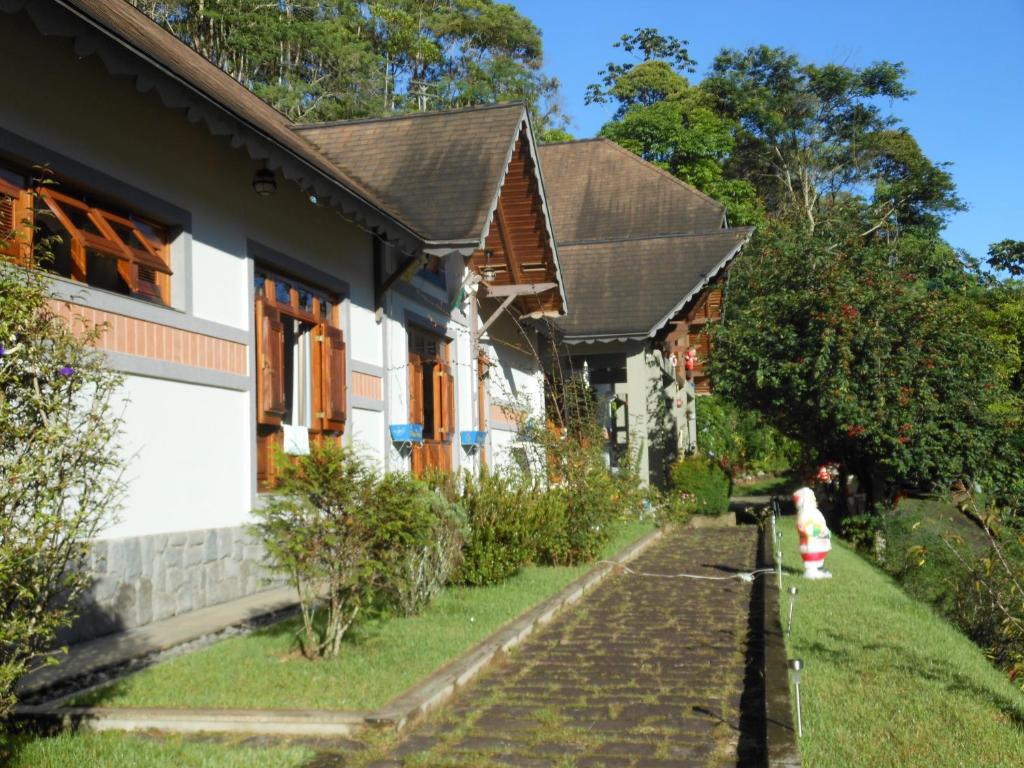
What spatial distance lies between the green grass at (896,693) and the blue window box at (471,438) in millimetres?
8530

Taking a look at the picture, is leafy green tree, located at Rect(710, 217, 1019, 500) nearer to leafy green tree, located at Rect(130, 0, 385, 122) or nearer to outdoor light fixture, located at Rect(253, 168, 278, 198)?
outdoor light fixture, located at Rect(253, 168, 278, 198)

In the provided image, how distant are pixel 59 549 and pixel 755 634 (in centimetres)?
618

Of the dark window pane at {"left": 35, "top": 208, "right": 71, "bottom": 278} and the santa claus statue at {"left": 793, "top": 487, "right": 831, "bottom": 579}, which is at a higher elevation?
the dark window pane at {"left": 35, "top": 208, "right": 71, "bottom": 278}

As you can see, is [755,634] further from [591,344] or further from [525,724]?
[591,344]

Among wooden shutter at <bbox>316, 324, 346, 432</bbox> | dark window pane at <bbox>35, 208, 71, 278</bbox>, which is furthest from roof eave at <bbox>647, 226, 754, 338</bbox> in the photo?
dark window pane at <bbox>35, 208, 71, 278</bbox>

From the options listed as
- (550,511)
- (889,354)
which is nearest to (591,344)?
(889,354)

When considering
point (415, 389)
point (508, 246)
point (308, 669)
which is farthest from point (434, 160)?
point (308, 669)

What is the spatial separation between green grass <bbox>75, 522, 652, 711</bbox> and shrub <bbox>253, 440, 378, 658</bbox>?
0.41 meters

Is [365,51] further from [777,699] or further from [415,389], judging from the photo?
[777,699]

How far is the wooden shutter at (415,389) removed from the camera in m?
15.7

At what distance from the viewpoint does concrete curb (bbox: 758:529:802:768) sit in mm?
5113

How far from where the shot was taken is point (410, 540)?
24.2ft

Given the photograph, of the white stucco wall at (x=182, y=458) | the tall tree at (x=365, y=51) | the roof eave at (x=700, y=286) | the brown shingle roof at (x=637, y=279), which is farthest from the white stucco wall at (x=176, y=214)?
the tall tree at (x=365, y=51)

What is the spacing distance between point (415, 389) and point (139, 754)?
1071 centimetres
